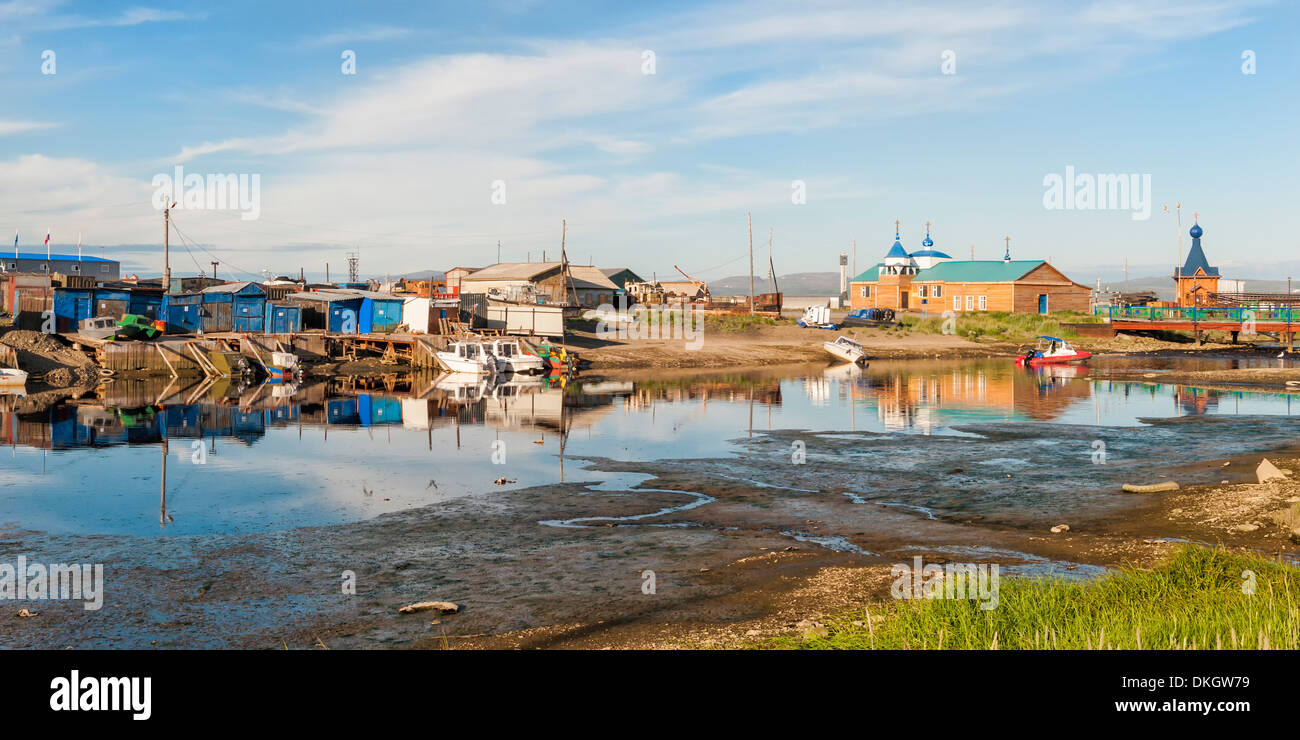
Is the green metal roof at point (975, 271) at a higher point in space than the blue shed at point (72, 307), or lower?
higher

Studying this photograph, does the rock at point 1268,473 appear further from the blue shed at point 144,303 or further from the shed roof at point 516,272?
the shed roof at point 516,272

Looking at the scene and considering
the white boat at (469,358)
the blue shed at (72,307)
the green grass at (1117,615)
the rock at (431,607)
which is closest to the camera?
the green grass at (1117,615)

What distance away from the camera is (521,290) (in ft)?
282

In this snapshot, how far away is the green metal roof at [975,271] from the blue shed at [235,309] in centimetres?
5898

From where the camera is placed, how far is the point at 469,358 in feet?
170

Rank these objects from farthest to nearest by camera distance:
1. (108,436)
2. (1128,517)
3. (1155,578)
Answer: (108,436)
(1128,517)
(1155,578)

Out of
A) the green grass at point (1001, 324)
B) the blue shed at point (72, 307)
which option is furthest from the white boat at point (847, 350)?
the blue shed at point (72, 307)

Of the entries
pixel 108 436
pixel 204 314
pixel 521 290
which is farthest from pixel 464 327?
pixel 108 436

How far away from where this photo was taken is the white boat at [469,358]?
5116 centimetres

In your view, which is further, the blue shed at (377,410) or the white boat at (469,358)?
the white boat at (469,358)

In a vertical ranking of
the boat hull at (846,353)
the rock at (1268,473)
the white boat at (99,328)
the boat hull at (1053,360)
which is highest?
the white boat at (99,328)

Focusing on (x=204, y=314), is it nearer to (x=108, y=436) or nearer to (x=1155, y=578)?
(x=108, y=436)

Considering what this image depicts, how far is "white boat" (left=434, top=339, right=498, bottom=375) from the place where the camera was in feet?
168
